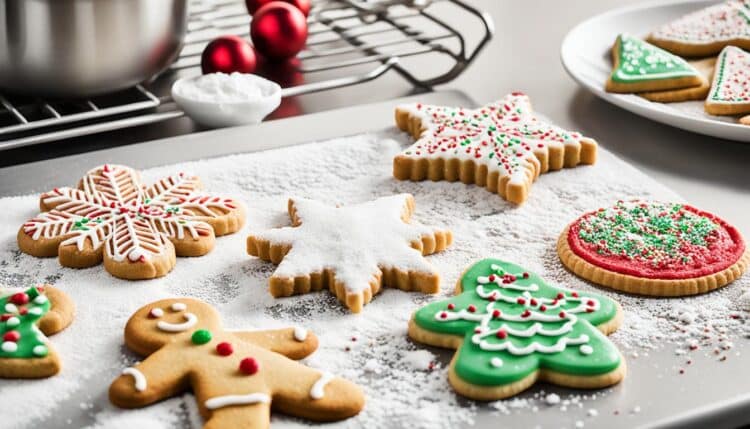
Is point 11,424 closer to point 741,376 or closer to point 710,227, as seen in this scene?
point 741,376

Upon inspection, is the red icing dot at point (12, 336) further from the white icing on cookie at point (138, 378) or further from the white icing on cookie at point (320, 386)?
the white icing on cookie at point (320, 386)

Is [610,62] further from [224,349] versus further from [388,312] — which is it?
[224,349]

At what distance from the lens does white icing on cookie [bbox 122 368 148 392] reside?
950 mm

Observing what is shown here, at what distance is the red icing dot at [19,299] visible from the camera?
3.50 ft

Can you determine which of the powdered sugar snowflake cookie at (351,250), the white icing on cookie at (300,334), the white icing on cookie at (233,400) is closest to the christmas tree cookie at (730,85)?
the powdered sugar snowflake cookie at (351,250)

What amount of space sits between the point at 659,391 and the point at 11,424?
620mm

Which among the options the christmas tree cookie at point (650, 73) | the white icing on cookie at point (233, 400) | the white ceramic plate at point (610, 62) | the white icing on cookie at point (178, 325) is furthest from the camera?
the christmas tree cookie at point (650, 73)

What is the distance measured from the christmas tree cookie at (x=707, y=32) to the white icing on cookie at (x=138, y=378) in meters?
1.16

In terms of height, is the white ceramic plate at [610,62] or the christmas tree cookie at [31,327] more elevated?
the white ceramic plate at [610,62]

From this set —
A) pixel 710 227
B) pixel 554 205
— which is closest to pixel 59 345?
pixel 554 205

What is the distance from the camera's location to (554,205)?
1334 millimetres

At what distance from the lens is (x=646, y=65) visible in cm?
162

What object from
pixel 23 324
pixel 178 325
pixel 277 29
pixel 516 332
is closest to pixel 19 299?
pixel 23 324

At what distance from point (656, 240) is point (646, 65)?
0.51 meters
